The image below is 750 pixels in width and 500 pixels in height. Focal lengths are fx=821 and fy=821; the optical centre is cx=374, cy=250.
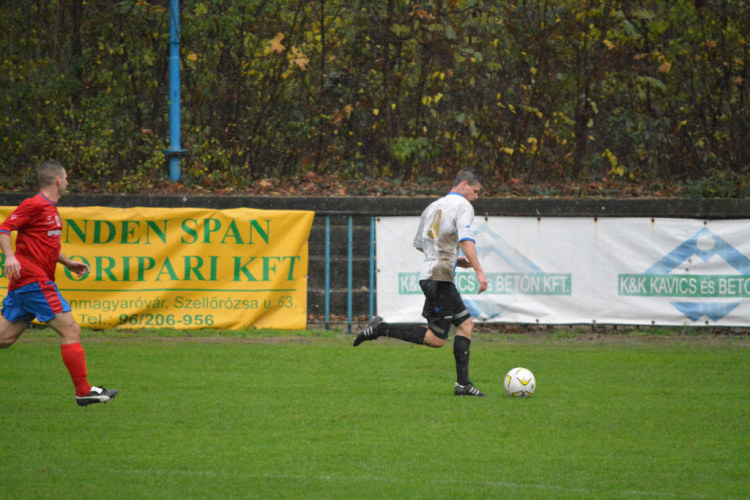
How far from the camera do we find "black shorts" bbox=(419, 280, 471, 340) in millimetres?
7773

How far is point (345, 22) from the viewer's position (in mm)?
17172

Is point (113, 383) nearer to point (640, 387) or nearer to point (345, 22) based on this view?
point (640, 387)

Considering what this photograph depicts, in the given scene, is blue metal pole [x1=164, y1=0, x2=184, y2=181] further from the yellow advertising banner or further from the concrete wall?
the yellow advertising banner

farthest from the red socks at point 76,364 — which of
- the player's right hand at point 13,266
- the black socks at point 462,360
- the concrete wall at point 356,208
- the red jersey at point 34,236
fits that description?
the concrete wall at point 356,208

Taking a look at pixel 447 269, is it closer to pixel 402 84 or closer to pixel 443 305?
pixel 443 305

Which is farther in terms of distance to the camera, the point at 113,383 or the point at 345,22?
the point at 345,22

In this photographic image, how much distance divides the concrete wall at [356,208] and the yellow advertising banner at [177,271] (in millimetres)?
1011

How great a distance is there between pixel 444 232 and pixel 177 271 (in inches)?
217

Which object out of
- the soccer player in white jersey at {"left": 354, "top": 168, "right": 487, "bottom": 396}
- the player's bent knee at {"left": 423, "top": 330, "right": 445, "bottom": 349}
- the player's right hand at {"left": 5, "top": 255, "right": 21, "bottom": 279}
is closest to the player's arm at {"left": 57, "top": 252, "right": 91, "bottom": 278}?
the player's right hand at {"left": 5, "top": 255, "right": 21, "bottom": 279}

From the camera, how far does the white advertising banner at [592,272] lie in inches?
461

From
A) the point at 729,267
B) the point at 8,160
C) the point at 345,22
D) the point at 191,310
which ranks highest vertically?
the point at 345,22

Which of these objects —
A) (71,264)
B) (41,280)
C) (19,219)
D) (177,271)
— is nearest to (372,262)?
(177,271)

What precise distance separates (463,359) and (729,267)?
5.86m

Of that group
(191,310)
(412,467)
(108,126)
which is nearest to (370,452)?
(412,467)
